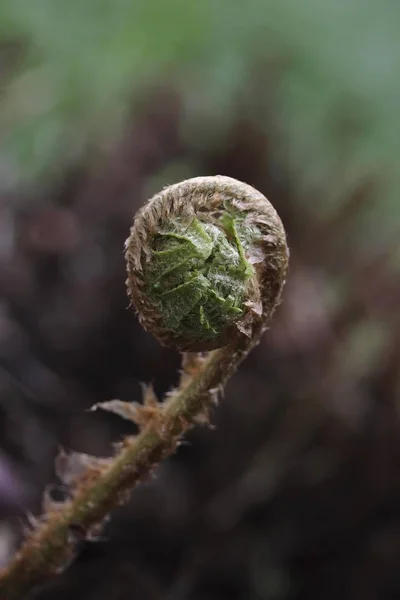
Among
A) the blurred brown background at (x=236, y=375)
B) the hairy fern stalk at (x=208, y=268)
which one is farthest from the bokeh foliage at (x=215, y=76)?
the hairy fern stalk at (x=208, y=268)

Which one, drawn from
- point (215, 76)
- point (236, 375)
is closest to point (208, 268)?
point (236, 375)

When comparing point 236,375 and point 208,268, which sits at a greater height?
point 208,268

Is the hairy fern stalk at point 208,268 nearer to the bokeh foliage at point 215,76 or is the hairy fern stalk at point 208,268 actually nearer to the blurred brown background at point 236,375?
the blurred brown background at point 236,375

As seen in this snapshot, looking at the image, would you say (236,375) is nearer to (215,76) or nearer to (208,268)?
(208,268)

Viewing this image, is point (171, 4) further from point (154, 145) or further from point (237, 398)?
point (237, 398)

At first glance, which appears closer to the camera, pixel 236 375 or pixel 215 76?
pixel 236 375

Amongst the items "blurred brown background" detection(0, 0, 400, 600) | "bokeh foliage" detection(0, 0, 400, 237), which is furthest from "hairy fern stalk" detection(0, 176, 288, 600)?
"bokeh foliage" detection(0, 0, 400, 237)

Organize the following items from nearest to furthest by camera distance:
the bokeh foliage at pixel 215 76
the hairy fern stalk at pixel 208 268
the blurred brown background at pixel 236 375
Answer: the hairy fern stalk at pixel 208 268 < the blurred brown background at pixel 236 375 < the bokeh foliage at pixel 215 76

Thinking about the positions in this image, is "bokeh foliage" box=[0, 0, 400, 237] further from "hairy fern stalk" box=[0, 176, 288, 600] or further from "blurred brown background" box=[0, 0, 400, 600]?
"hairy fern stalk" box=[0, 176, 288, 600]

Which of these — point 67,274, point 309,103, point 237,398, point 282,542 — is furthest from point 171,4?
point 282,542
